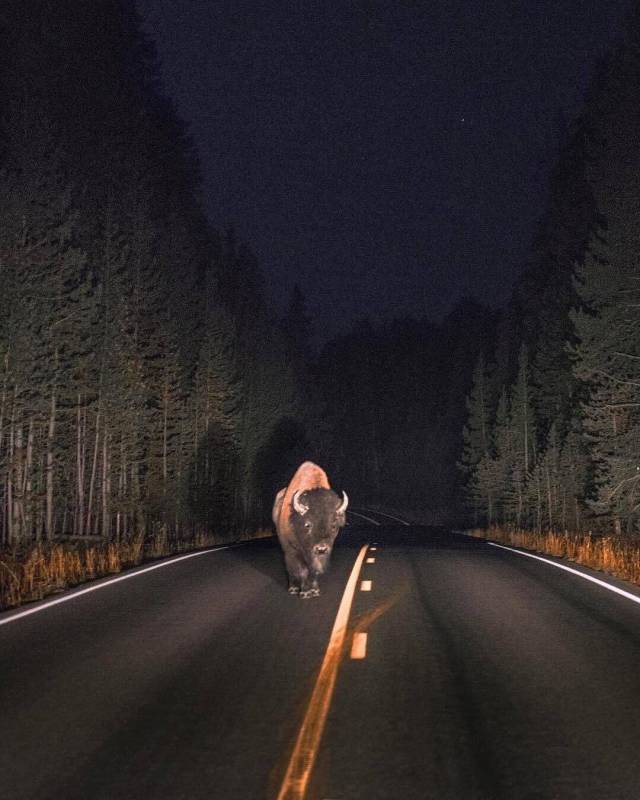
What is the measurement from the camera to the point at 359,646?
31.2 feet

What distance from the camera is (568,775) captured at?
545cm

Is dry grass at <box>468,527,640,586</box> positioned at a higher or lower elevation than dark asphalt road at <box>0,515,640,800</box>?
higher

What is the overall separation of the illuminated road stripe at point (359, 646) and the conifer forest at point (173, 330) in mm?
13797

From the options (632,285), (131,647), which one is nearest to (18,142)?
(632,285)

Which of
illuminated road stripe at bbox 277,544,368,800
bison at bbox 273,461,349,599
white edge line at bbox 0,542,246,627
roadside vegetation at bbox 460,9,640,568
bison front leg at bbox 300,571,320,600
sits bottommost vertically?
illuminated road stripe at bbox 277,544,368,800

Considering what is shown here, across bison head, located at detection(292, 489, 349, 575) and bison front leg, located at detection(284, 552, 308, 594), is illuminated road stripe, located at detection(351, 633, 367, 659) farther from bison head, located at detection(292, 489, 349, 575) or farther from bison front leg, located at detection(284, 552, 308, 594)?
bison front leg, located at detection(284, 552, 308, 594)

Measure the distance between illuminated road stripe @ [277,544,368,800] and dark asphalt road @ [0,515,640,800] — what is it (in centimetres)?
7

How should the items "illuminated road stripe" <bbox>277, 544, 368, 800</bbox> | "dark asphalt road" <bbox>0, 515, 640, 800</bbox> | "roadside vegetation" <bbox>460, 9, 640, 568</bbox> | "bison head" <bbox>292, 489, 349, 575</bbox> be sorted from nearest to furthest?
"illuminated road stripe" <bbox>277, 544, 368, 800</bbox> < "dark asphalt road" <bbox>0, 515, 640, 800</bbox> < "bison head" <bbox>292, 489, 349, 575</bbox> < "roadside vegetation" <bbox>460, 9, 640, 568</bbox>

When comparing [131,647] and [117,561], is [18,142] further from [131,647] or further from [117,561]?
[131,647]

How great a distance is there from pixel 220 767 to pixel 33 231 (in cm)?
2306

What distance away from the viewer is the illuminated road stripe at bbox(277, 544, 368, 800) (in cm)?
519

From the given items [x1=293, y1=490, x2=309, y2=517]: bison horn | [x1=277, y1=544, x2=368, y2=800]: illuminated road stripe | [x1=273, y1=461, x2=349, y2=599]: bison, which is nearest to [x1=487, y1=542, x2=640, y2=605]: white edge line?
[x1=273, y1=461, x2=349, y2=599]: bison

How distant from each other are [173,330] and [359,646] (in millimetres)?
36216

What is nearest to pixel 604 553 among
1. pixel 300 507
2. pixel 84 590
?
pixel 300 507
